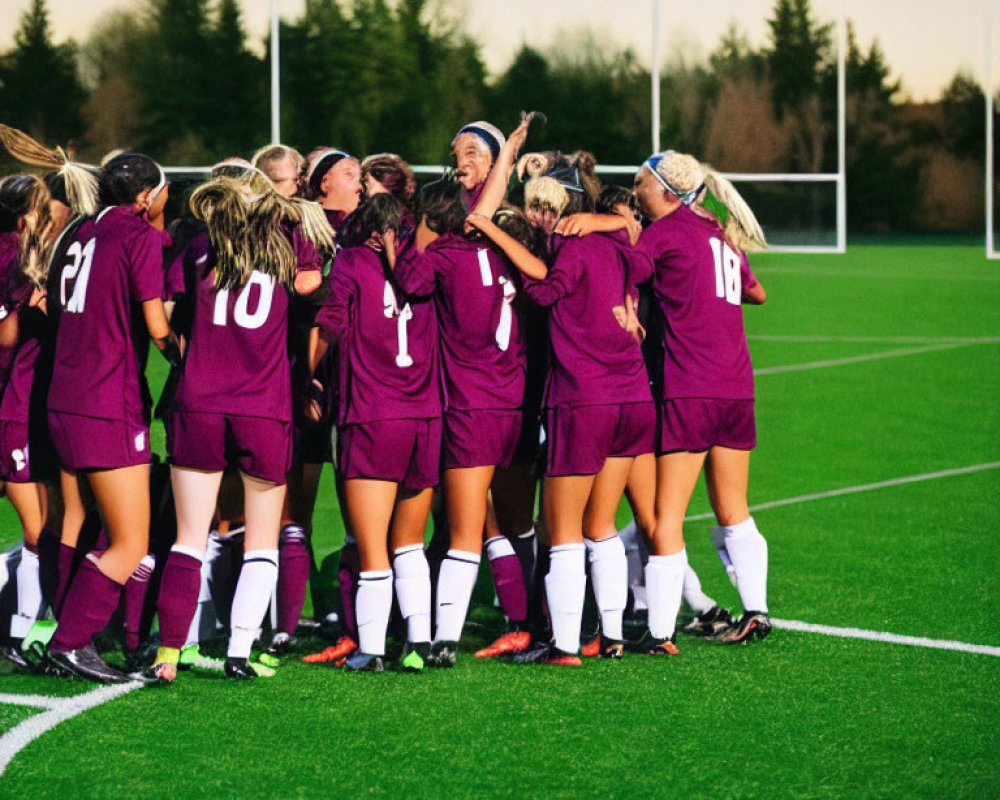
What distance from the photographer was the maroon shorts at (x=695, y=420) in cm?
568

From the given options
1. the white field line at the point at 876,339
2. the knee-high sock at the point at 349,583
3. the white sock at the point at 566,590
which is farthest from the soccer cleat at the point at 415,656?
the white field line at the point at 876,339

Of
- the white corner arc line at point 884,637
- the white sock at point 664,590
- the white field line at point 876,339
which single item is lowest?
the white corner arc line at point 884,637

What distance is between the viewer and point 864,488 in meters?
9.48

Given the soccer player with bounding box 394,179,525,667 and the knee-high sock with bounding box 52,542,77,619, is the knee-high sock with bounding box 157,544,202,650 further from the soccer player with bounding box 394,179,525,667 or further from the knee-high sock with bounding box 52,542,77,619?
the soccer player with bounding box 394,179,525,667

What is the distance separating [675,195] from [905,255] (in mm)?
35359

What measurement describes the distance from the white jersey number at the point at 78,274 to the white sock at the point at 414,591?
1.41 m

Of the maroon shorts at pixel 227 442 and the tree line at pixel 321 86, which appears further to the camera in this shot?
the tree line at pixel 321 86

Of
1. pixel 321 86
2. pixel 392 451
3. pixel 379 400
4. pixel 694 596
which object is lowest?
pixel 694 596

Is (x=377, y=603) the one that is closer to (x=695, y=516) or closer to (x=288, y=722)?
(x=288, y=722)

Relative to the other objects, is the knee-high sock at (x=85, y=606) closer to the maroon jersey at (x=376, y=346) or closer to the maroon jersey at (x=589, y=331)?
the maroon jersey at (x=376, y=346)

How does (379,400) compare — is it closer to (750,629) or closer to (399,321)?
(399,321)

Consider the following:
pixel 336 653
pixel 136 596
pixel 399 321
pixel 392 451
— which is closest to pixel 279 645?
pixel 336 653

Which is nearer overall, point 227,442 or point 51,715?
point 51,715

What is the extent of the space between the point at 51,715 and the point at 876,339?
47.0 ft
